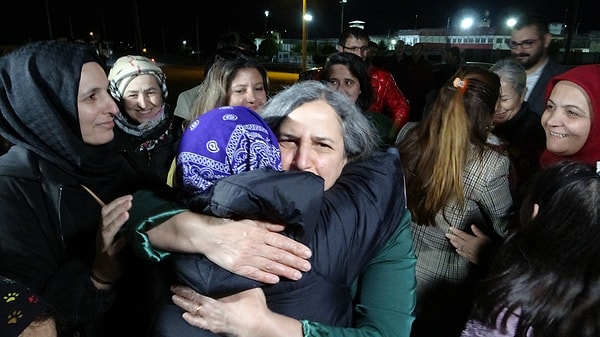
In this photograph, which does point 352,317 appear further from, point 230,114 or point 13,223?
point 13,223

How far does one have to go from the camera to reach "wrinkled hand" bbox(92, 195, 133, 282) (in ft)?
4.54

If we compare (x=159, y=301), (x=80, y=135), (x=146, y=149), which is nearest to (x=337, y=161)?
(x=159, y=301)

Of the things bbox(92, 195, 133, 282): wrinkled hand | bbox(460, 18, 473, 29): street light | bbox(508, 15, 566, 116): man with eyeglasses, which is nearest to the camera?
bbox(92, 195, 133, 282): wrinkled hand

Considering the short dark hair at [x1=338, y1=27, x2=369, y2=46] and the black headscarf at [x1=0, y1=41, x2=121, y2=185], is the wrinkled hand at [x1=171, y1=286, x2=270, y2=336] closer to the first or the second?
the black headscarf at [x1=0, y1=41, x2=121, y2=185]

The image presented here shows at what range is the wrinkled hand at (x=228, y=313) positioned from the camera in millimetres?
1073

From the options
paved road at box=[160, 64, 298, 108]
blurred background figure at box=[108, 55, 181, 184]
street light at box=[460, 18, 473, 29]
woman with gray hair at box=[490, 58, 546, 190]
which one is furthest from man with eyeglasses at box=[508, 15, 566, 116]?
street light at box=[460, 18, 473, 29]

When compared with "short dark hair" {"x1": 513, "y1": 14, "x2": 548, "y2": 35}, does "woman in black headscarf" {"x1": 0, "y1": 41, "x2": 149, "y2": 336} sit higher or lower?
lower

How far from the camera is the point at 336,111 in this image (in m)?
1.61

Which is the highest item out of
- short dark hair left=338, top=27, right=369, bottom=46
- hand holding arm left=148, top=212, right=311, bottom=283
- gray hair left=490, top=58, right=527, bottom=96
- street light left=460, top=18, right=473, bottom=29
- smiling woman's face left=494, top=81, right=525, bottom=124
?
street light left=460, top=18, right=473, bottom=29

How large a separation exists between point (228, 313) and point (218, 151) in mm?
455

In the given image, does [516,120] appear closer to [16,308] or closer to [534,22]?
[534,22]

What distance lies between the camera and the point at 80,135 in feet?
5.74

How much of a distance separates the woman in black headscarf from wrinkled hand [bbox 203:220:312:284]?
1.84ft

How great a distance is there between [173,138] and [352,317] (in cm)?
238
